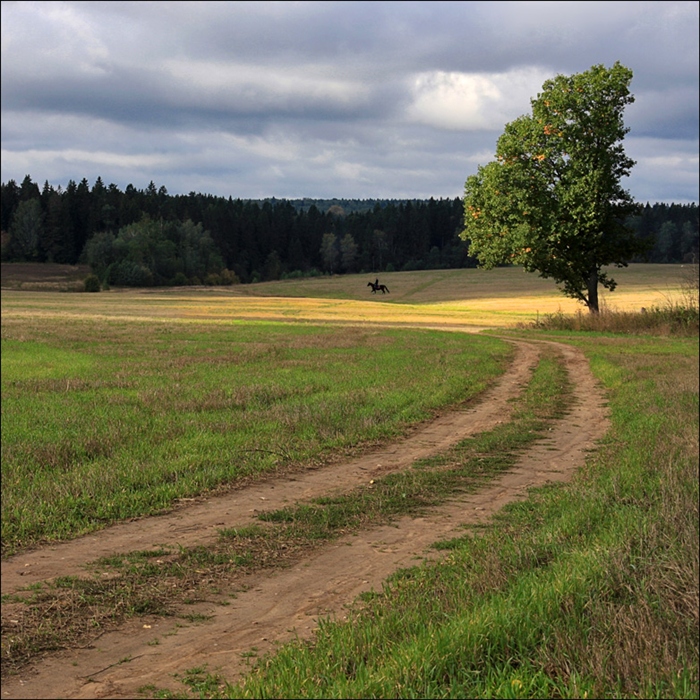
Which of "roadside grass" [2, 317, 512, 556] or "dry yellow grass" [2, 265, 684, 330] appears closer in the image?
"roadside grass" [2, 317, 512, 556]

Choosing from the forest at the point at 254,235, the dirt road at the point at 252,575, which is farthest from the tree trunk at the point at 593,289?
the forest at the point at 254,235

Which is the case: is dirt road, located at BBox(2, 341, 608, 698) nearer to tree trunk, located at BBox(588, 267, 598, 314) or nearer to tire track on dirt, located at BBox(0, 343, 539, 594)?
tire track on dirt, located at BBox(0, 343, 539, 594)

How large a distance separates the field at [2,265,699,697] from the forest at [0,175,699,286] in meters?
75.6

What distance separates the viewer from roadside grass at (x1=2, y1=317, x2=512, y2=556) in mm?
9320

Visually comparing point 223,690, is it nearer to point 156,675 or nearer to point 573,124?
point 156,675

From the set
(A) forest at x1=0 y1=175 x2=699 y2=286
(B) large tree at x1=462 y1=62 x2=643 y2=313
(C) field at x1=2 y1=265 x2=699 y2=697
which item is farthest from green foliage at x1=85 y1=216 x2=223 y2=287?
(C) field at x1=2 y1=265 x2=699 y2=697

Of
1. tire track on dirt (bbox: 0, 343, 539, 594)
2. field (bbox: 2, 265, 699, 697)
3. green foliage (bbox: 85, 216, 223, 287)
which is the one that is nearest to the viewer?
field (bbox: 2, 265, 699, 697)

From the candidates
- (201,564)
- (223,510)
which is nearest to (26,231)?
(223,510)

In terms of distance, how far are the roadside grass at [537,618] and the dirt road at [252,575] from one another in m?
0.35

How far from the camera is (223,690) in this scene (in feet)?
15.7

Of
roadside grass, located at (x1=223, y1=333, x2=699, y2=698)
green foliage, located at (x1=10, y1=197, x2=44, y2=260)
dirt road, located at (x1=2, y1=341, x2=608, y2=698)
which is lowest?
dirt road, located at (x1=2, y1=341, x2=608, y2=698)

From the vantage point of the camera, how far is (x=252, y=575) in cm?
694

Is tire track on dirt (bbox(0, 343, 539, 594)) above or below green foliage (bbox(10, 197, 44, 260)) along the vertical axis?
below

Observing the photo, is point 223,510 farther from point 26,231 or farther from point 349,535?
point 26,231
